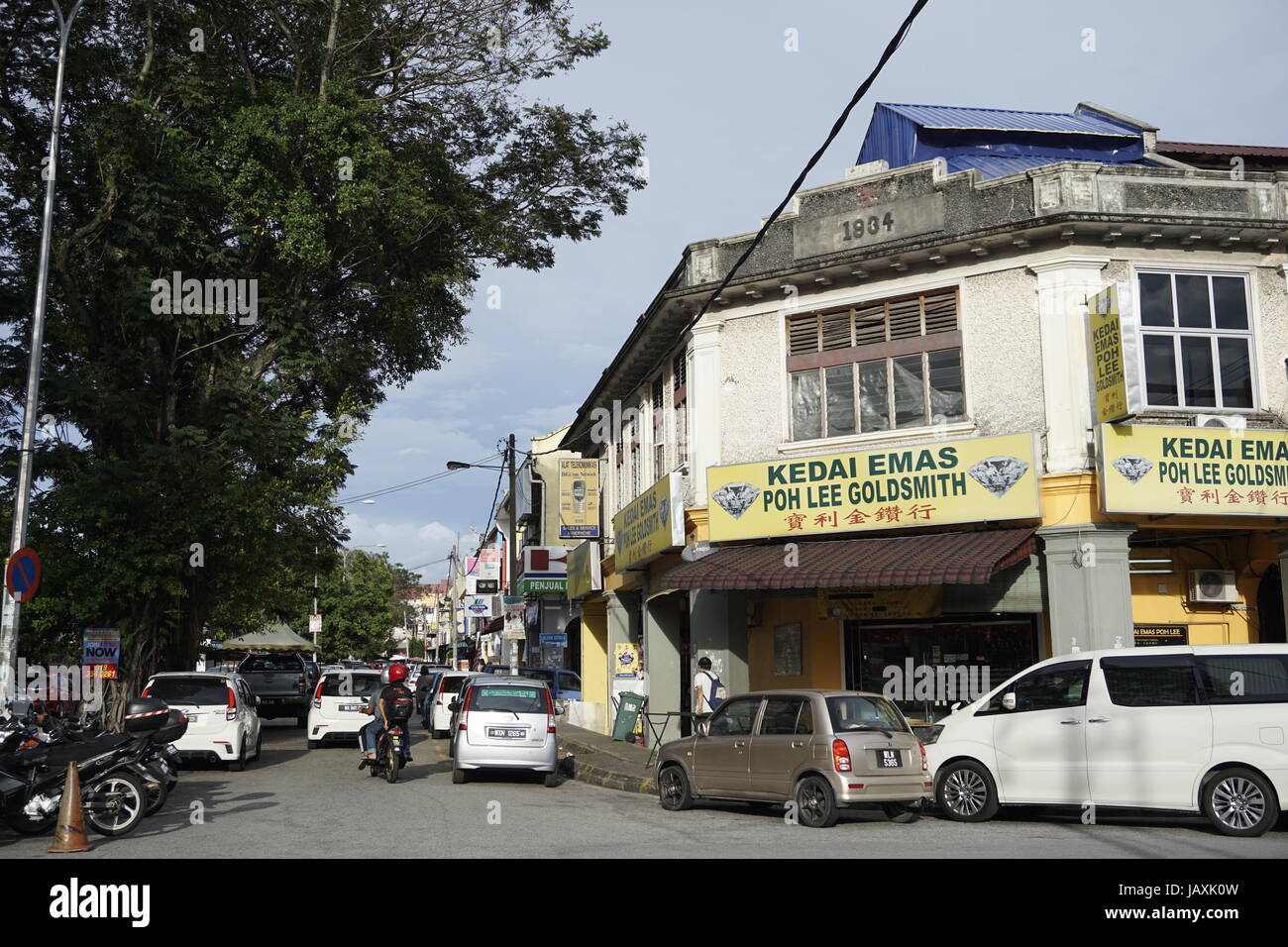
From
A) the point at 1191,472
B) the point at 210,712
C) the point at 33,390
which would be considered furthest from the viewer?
the point at 210,712

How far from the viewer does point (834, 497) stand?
18.5 metres

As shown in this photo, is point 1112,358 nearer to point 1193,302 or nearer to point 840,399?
point 1193,302

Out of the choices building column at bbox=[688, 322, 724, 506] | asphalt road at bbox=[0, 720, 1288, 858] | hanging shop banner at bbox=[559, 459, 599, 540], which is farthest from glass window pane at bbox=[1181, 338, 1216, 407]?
hanging shop banner at bbox=[559, 459, 599, 540]

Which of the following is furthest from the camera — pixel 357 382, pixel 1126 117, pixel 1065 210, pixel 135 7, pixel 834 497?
pixel 357 382

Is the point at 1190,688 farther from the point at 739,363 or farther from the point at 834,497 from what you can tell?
the point at 739,363

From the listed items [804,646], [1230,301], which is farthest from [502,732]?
[1230,301]

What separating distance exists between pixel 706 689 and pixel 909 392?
579 centimetres

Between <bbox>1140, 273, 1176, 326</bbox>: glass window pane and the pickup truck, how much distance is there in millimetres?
24027

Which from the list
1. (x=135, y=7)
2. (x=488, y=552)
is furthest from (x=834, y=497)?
(x=488, y=552)

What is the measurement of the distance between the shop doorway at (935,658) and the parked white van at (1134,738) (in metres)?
4.96

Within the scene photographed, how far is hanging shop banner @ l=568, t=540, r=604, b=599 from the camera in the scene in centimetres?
3008

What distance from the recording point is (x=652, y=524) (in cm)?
2208

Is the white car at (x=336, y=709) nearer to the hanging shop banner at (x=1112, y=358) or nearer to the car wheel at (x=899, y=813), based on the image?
the car wheel at (x=899, y=813)

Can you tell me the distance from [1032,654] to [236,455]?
14.7 meters
